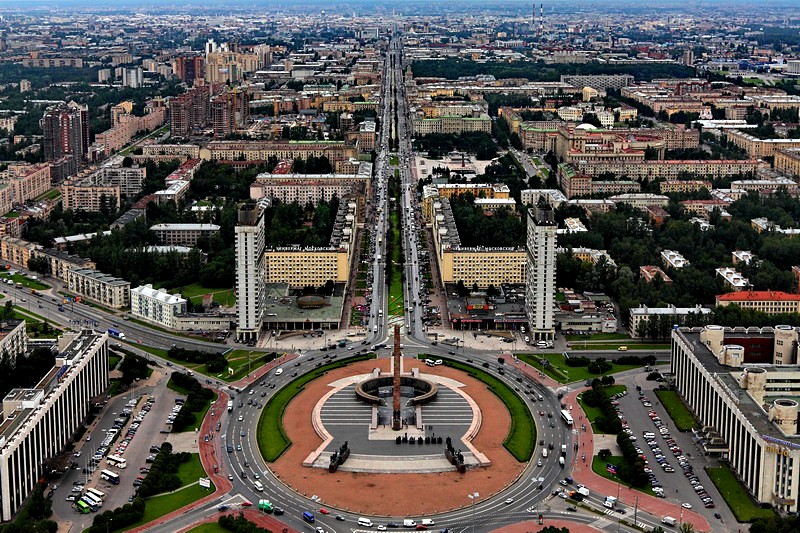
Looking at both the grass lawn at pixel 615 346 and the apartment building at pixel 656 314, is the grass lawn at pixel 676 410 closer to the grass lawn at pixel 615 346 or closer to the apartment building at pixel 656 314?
the grass lawn at pixel 615 346

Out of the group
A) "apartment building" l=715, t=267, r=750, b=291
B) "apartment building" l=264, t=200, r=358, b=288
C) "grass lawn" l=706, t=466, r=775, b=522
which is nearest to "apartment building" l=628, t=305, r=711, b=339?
"apartment building" l=715, t=267, r=750, b=291

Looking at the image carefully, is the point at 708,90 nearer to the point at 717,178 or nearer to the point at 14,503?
the point at 717,178

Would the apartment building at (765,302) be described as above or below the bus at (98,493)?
above

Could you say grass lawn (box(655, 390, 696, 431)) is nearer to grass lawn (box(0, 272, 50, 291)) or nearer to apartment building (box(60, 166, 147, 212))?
grass lawn (box(0, 272, 50, 291))

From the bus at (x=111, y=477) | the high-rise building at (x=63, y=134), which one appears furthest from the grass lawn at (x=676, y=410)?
the high-rise building at (x=63, y=134)

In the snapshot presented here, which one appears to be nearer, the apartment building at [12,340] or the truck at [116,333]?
the apartment building at [12,340]

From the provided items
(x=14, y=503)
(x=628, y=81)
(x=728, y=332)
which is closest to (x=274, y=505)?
(x=14, y=503)

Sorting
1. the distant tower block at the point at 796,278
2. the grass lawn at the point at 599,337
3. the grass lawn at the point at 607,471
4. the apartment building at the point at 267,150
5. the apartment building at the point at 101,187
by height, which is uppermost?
the apartment building at the point at 267,150

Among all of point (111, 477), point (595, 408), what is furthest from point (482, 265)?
point (111, 477)
